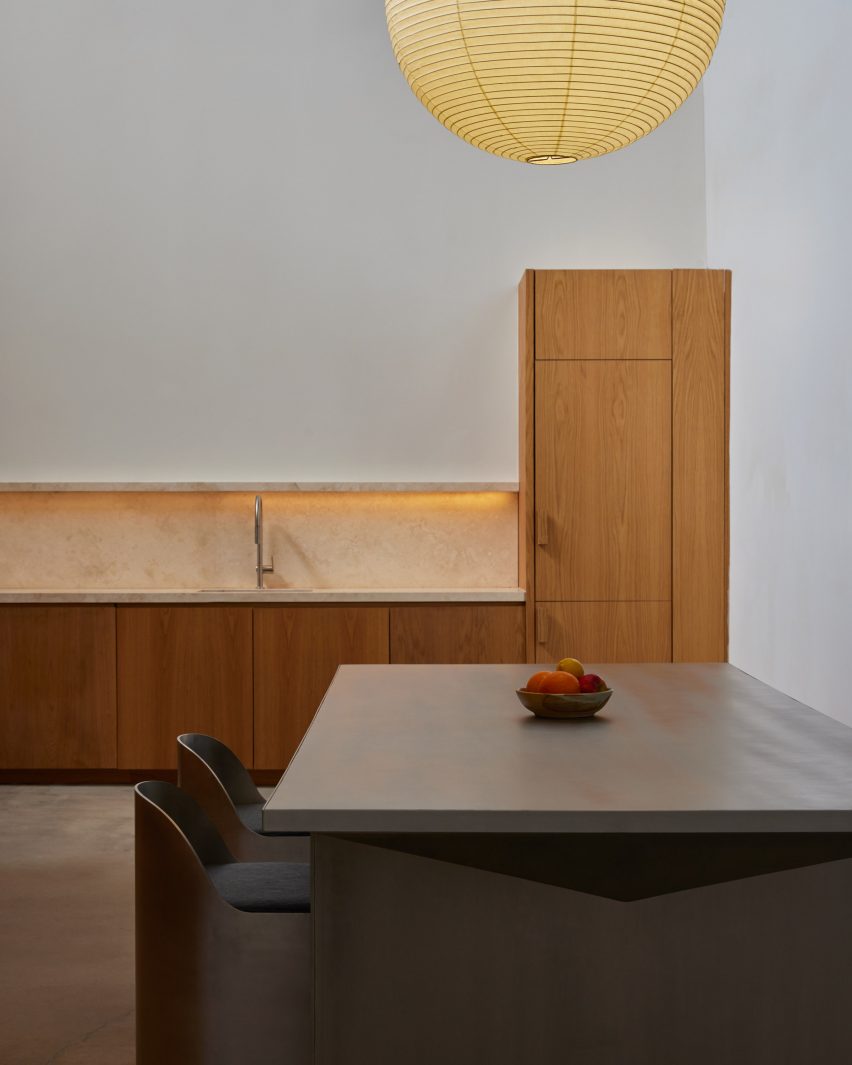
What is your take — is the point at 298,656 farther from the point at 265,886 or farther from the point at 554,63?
the point at 554,63

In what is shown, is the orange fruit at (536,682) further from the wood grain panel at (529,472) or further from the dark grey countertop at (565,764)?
the wood grain panel at (529,472)

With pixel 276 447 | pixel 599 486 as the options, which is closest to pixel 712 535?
pixel 599 486

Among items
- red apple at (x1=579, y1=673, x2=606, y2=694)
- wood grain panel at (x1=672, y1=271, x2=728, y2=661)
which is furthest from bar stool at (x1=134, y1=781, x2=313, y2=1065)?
wood grain panel at (x1=672, y1=271, x2=728, y2=661)

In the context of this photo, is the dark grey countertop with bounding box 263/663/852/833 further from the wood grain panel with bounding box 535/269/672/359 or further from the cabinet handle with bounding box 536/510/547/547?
the wood grain panel with bounding box 535/269/672/359

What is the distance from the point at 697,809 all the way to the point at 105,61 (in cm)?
493

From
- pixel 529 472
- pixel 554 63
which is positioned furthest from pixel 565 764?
pixel 529 472

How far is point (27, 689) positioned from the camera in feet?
15.9

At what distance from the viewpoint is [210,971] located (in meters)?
1.95

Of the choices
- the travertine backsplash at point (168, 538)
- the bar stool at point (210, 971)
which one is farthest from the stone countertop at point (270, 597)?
the bar stool at point (210, 971)

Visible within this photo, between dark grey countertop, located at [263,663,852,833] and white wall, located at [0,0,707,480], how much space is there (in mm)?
2695

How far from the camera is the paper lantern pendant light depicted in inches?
81.9

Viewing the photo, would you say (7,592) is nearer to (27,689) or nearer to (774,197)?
(27,689)

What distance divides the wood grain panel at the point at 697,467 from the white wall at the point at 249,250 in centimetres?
72

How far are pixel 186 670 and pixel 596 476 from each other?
6.44 feet
